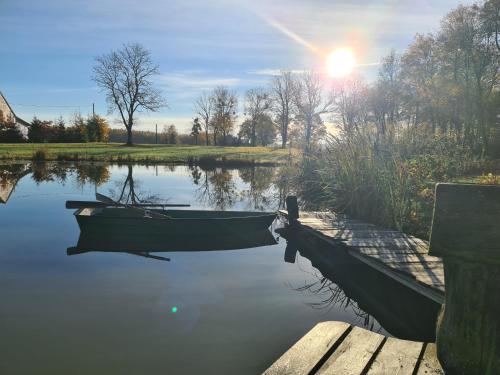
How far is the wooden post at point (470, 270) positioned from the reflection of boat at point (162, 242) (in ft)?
23.8

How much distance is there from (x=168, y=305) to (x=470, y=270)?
4541 mm

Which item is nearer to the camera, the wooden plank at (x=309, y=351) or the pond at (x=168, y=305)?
the wooden plank at (x=309, y=351)

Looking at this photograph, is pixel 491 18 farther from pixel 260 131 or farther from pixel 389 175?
pixel 260 131

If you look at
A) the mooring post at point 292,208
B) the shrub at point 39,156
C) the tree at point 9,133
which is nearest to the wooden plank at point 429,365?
the mooring post at point 292,208

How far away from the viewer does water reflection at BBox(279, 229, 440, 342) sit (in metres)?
5.56

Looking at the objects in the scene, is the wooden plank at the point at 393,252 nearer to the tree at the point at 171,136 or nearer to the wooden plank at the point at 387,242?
the wooden plank at the point at 387,242

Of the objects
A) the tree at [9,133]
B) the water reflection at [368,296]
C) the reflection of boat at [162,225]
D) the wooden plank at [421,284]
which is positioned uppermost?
the tree at [9,133]

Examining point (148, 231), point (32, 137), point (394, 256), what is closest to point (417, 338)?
point (394, 256)

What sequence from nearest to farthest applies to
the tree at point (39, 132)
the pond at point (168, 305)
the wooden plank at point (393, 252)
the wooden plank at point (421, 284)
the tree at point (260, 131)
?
the pond at point (168, 305)
the wooden plank at point (421, 284)
the wooden plank at point (393, 252)
the tree at point (39, 132)
the tree at point (260, 131)

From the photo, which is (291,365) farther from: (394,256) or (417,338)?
(394,256)

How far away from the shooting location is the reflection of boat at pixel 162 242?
9406mm

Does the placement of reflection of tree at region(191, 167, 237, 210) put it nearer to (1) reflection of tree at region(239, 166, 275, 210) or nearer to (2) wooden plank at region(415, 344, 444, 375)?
(1) reflection of tree at region(239, 166, 275, 210)

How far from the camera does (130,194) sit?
18.9 metres

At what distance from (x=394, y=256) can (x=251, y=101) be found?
226 ft
